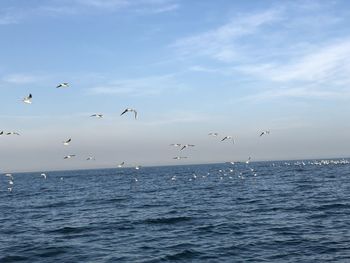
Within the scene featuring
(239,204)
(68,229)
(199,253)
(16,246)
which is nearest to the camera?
(199,253)

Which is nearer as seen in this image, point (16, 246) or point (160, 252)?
point (160, 252)

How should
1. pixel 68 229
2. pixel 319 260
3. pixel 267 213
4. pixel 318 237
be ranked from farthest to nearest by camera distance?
pixel 267 213, pixel 68 229, pixel 318 237, pixel 319 260

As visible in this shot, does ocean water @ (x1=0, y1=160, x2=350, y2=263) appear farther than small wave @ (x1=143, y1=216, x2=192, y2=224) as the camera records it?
No

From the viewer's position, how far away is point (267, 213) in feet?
145

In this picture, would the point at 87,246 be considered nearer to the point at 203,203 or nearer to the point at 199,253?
the point at 199,253

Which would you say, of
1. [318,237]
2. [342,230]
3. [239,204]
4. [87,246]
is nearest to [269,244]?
[318,237]

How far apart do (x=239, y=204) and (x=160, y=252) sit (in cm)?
2512

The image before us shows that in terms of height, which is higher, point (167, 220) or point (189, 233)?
point (167, 220)

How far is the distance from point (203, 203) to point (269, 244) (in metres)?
26.4

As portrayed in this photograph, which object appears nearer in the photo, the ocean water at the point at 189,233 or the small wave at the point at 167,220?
the ocean water at the point at 189,233

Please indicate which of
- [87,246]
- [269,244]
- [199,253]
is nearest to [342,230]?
[269,244]

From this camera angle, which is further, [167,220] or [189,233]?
[167,220]

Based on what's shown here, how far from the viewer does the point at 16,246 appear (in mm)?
33750

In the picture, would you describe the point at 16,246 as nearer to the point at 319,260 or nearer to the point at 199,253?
the point at 199,253
